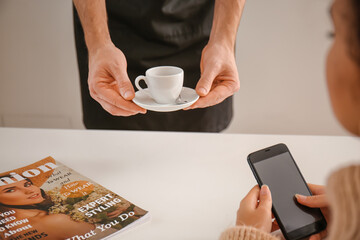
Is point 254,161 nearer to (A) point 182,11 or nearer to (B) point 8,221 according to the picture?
(B) point 8,221

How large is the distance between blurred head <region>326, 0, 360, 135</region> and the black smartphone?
12.0 inches

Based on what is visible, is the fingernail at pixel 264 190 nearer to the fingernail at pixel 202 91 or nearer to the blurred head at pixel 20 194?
the fingernail at pixel 202 91

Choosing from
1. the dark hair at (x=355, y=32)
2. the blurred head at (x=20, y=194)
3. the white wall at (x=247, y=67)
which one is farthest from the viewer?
the white wall at (x=247, y=67)

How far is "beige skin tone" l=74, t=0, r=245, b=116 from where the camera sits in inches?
38.7

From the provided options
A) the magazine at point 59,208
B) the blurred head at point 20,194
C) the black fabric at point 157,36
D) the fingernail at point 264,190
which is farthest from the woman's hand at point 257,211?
the black fabric at point 157,36

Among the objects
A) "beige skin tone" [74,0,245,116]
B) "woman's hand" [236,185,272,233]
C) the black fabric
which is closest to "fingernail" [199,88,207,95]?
"beige skin tone" [74,0,245,116]

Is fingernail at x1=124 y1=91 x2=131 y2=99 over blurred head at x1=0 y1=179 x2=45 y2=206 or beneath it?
over

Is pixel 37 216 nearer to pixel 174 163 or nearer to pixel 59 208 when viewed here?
pixel 59 208

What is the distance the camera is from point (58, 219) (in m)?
0.74

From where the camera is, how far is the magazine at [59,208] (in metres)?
0.72

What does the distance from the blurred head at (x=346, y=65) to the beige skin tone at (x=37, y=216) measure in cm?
48

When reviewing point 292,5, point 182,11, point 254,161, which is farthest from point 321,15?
point 254,161

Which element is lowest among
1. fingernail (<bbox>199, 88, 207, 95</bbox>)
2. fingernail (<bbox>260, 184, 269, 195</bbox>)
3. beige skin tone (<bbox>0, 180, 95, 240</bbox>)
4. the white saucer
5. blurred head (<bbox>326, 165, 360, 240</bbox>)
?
beige skin tone (<bbox>0, 180, 95, 240</bbox>)

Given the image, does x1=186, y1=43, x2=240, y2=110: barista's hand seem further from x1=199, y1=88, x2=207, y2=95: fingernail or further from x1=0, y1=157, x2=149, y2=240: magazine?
x1=0, y1=157, x2=149, y2=240: magazine
